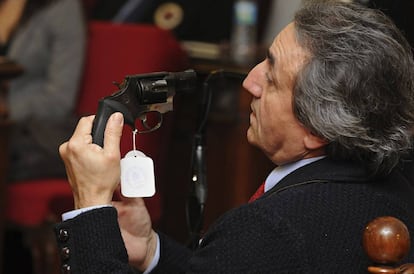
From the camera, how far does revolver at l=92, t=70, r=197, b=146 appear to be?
1.53 metres

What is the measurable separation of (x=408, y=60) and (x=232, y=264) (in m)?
0.47

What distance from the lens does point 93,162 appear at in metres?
1.50

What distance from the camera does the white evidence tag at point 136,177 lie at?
5.17 ft

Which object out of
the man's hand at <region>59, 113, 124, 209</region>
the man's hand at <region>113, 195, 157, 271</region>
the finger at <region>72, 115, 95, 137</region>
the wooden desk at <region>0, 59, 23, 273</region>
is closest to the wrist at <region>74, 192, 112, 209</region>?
the man's hand at <region>59, 113, 124, 209</region>

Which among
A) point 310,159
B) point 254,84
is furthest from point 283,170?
point 254,84

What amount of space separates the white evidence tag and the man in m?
0.05

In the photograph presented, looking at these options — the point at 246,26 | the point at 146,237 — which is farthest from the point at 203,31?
the point at 146,237

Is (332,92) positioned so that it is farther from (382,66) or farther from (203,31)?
(203,31)

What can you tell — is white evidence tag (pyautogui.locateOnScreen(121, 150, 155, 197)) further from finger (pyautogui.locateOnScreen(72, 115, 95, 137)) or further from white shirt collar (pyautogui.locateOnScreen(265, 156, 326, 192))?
white shirt collar (pyautogui.locateOnScreen(265, 156, 326, 192))

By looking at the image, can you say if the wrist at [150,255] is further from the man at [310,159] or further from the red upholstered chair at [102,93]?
the red upholstered chair at [102,93]

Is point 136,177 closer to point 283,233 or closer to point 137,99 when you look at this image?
point 137,99

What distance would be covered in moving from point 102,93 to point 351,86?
1.78 metres

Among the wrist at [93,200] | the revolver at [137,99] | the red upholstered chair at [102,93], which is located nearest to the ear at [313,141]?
the revolver at [137,99]

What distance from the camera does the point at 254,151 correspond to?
330cm
